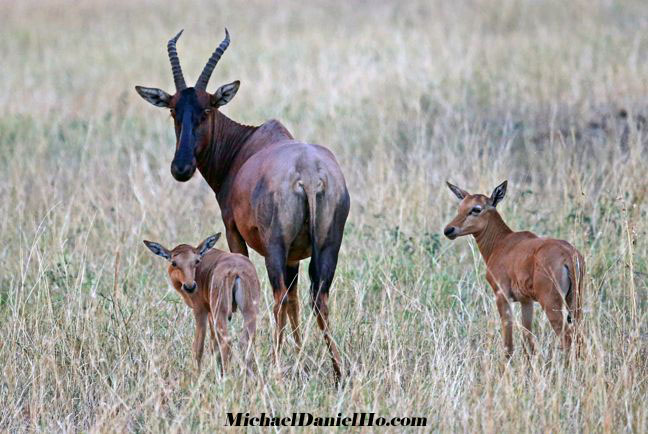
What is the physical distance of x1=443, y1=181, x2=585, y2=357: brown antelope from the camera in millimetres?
7316

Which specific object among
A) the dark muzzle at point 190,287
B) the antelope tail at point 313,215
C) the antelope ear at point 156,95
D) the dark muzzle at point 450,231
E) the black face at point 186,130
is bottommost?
the dark muzzle at point 190,287

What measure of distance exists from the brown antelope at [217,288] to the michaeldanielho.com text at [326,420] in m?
0.41

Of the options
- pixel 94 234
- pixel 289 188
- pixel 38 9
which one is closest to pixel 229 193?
pixel 289 188

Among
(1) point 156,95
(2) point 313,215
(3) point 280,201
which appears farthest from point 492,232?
(1) point 156,95

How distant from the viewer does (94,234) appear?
10.9 metres

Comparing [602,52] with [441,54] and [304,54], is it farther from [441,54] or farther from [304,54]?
[304,54]

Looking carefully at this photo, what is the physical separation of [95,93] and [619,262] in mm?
11065

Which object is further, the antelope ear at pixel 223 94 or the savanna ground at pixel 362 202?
the antelope ear at pixel 223 94

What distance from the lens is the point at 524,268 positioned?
7.62 meters

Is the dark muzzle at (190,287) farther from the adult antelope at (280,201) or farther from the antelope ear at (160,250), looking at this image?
the adult antelope at (280,201)

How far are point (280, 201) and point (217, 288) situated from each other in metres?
0.73

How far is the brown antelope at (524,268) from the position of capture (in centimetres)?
732

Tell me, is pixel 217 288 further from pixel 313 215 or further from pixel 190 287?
pixel 313 215

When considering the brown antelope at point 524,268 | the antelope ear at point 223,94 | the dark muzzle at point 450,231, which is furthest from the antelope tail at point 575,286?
the antelope ear at point 223,94
